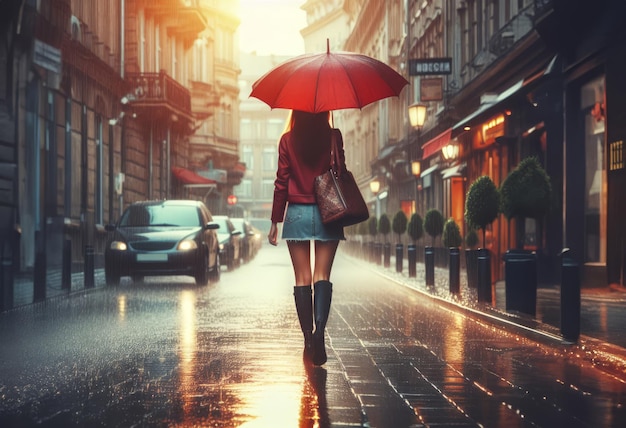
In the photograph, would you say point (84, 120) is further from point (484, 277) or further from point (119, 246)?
point (484, 277)

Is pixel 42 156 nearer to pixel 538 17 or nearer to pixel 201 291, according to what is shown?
pixel 201 291

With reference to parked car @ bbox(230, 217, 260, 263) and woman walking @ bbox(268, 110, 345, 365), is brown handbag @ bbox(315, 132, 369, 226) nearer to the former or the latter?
woman walking @ bbox(268, 110, 345, 365)

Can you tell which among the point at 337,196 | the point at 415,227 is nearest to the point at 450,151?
the point at 415,227

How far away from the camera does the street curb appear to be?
745 centimetres

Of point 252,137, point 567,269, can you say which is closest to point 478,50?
point 567,269

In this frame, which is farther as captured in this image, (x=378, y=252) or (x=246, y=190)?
(x=246, y=190)

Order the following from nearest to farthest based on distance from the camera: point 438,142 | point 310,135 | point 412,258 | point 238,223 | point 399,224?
point 310,135, point 412,258, point 438,142, point 399,224, point 238,223

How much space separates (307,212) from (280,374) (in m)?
1.15

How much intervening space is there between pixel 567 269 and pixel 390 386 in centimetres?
303

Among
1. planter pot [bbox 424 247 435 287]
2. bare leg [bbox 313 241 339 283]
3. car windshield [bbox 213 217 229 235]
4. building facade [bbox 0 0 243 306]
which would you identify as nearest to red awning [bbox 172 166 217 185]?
building facade [bbox 0 0 243 306]

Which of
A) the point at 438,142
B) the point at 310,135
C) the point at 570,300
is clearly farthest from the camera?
the point at 438,142

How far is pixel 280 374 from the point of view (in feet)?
22.3

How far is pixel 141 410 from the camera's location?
5457mm

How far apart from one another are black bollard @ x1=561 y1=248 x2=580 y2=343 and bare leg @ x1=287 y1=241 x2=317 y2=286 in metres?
2.63
